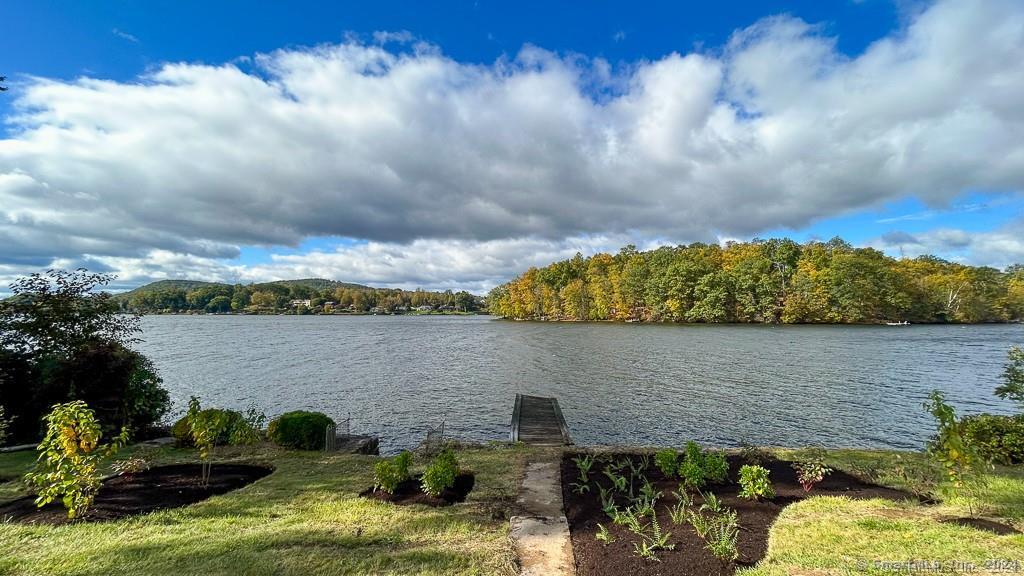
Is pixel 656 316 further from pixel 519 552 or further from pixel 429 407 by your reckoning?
pixel 519 552

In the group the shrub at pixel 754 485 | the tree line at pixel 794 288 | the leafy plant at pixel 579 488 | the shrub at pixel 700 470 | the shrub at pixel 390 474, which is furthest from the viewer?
the tree line at pixel 794 288

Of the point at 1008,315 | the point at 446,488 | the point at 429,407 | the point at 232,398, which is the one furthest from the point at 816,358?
the point at 1008,315

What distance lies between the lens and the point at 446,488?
7.18 m

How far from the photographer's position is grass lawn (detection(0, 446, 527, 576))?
4.56 m

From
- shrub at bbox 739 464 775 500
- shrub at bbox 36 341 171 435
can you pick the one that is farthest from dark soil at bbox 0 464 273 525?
shrub at bbox 739 464 775 500

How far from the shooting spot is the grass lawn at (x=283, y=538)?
4.56 m

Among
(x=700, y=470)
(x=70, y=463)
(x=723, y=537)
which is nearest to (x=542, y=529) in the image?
(x=723, y=537)

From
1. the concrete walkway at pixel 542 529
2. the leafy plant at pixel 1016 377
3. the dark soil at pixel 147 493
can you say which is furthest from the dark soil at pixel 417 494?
the leafy plant at pixel 1016 377

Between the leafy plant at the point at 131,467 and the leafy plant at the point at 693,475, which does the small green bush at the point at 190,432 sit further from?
the leafy plant at the point at 693,475

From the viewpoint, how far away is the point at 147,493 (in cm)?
675

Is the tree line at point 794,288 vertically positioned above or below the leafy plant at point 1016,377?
above

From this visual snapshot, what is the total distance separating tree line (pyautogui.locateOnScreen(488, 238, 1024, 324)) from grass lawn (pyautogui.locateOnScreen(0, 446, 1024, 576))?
79.3 meters

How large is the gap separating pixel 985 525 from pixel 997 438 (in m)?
5.30

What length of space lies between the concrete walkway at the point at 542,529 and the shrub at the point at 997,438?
27.7 feet
